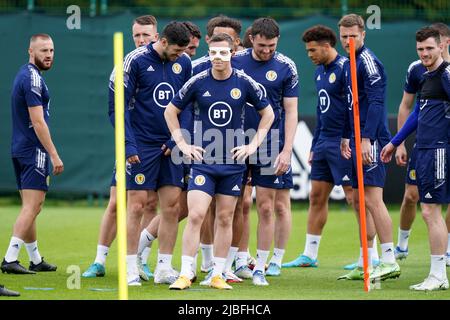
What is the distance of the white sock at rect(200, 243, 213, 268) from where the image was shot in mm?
10422

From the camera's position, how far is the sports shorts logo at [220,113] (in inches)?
357

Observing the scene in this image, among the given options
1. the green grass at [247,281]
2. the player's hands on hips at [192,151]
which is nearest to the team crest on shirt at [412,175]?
Result: the green grass at [247,281]

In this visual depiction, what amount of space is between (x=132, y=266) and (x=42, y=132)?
1.86 m

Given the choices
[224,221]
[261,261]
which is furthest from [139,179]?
[261,261]

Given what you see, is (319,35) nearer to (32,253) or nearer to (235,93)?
(235,93)

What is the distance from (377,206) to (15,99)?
3.80 metres

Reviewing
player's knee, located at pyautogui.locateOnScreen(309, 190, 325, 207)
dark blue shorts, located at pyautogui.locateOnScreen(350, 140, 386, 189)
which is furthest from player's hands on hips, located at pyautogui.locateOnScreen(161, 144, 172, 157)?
player's knee, located at pyautogui.locateOnScreen(309, 190, 325, 207)

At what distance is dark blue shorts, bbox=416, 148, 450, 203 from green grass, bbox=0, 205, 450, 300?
841 mm

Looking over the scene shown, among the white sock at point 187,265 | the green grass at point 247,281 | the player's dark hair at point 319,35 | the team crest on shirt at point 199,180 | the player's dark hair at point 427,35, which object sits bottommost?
the green grass at point 247,281

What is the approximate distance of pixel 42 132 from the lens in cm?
1024

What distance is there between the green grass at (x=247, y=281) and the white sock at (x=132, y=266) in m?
0.20

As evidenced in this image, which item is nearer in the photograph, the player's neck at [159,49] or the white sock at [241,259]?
the player's neck at [159,49]

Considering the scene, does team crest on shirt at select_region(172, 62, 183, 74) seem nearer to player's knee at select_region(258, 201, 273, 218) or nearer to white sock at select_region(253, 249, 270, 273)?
player's knee at select_region(258, 201, 273, 218)

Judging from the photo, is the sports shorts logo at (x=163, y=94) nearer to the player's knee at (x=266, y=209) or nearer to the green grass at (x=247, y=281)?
the player's knee at (x=266, y=209)
